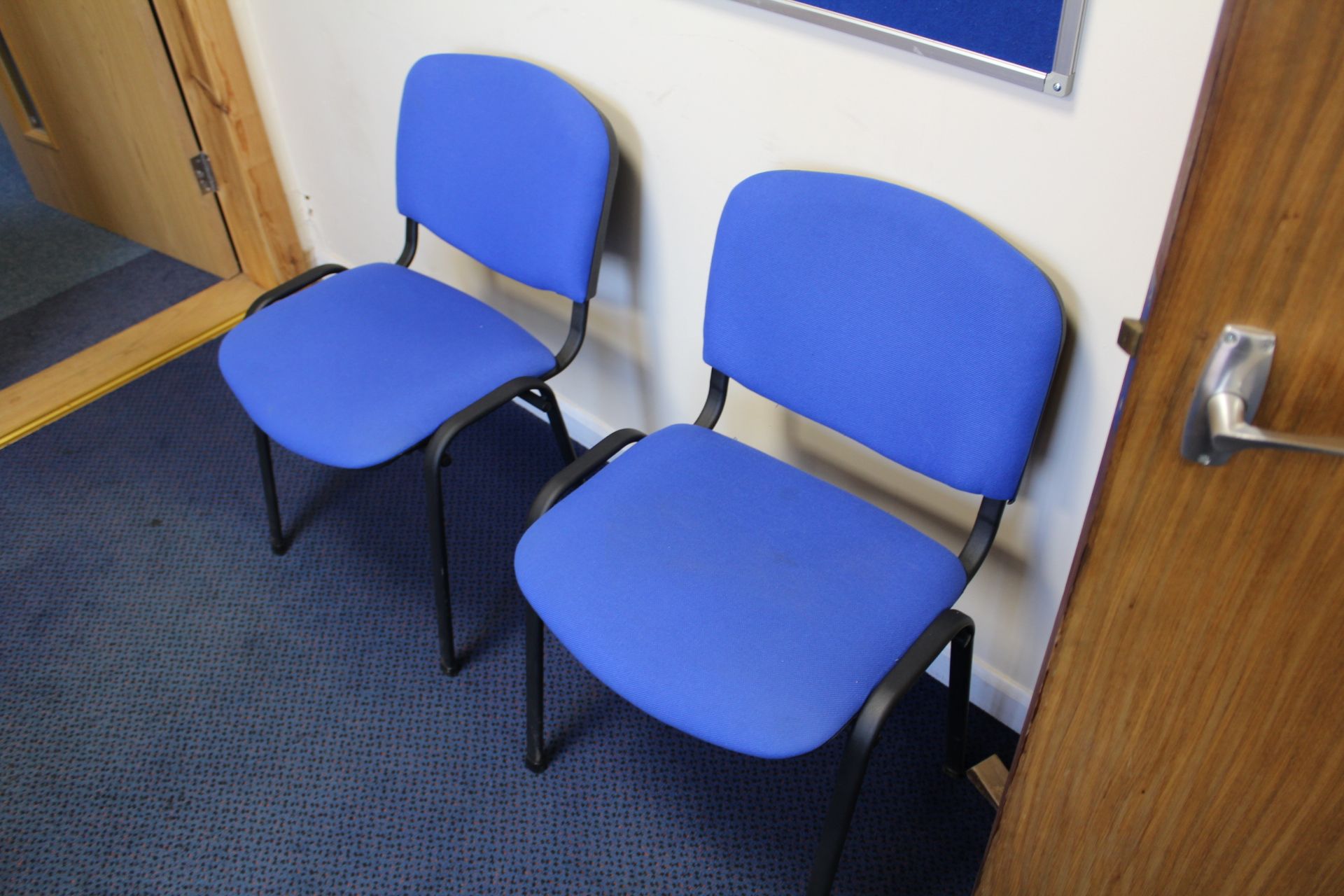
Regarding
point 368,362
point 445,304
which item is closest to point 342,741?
point 368,362

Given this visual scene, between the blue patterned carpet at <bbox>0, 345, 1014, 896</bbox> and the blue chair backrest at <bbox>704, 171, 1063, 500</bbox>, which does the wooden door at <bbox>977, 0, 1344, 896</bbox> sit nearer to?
the blue chair backrest at <bbox>704, 171, 1063, 500</bbox>

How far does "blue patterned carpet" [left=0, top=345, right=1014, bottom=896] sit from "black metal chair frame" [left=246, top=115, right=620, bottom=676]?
13 cm

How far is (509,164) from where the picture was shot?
1603 mm

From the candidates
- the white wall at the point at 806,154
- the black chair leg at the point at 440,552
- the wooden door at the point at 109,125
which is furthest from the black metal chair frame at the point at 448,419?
the wooden door at the point at 109,125

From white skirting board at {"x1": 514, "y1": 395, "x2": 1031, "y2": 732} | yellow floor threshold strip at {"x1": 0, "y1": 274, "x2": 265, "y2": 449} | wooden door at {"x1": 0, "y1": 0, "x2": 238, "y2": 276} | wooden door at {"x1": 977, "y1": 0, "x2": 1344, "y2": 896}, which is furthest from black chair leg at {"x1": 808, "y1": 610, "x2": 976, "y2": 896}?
wooden door at {"x1": 0, "y1": 0, "x2": 238, "y2": 276}

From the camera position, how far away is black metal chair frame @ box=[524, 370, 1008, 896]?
1.08 meters

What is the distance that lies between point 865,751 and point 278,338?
1153mm

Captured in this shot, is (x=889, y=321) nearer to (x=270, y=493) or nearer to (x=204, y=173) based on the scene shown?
(x=270, y=493)

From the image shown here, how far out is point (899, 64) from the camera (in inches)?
46.3

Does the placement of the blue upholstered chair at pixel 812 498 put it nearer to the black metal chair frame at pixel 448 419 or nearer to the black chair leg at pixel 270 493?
the black metal chair frame at pixel 448 419

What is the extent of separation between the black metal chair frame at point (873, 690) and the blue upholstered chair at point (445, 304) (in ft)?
0.69

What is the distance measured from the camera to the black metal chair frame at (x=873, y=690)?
1080 mm

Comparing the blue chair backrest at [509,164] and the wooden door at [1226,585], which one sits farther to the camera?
the blue chair backrest at [509,164]

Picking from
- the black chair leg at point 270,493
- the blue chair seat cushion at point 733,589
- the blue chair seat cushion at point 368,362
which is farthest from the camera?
the black chair leg at point 270,493
